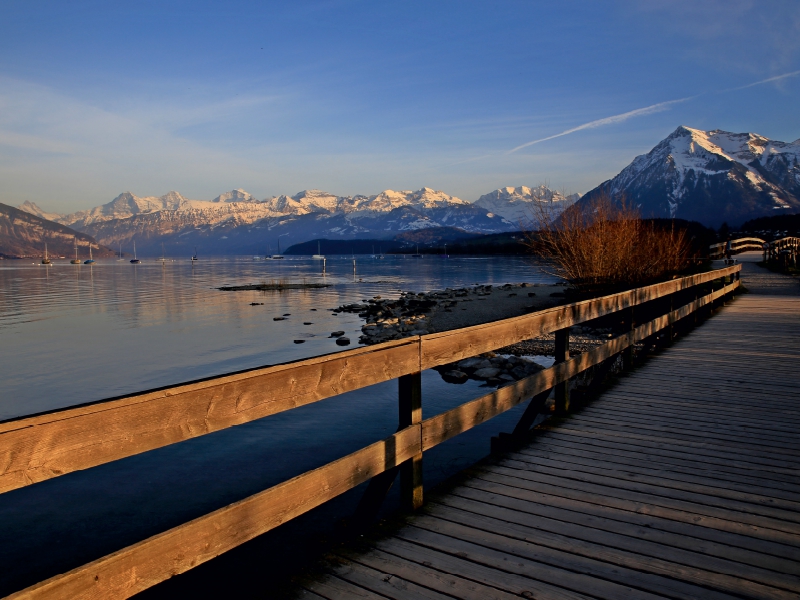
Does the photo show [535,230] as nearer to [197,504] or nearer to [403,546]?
[197,504]

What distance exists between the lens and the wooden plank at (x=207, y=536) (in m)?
2.12

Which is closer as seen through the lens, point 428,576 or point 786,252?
point 428,576

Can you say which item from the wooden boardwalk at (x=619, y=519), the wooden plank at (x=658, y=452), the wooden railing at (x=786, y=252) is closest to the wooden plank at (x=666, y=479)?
the wooden boardwalk at (x=619, y=519)

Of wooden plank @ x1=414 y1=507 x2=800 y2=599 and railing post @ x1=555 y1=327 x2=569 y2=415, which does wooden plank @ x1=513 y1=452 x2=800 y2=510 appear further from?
railing post @ x1=555 y1=327 x2=569 y2=415

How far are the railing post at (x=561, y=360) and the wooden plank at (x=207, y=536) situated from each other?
3.06m

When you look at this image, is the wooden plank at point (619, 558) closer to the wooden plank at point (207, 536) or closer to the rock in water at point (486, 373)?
the wooden plank at point (207, 536)

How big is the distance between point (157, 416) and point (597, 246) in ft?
70.7

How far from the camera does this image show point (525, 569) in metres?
3.14

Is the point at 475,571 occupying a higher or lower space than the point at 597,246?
lower

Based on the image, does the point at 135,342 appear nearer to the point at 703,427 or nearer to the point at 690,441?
the point at 703,427

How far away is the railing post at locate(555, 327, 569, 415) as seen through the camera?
6225 mm

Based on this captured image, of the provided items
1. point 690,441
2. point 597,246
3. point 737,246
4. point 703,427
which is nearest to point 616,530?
point 690,441

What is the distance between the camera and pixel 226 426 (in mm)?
2742

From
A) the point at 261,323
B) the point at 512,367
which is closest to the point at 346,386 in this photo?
the point at 512,367
